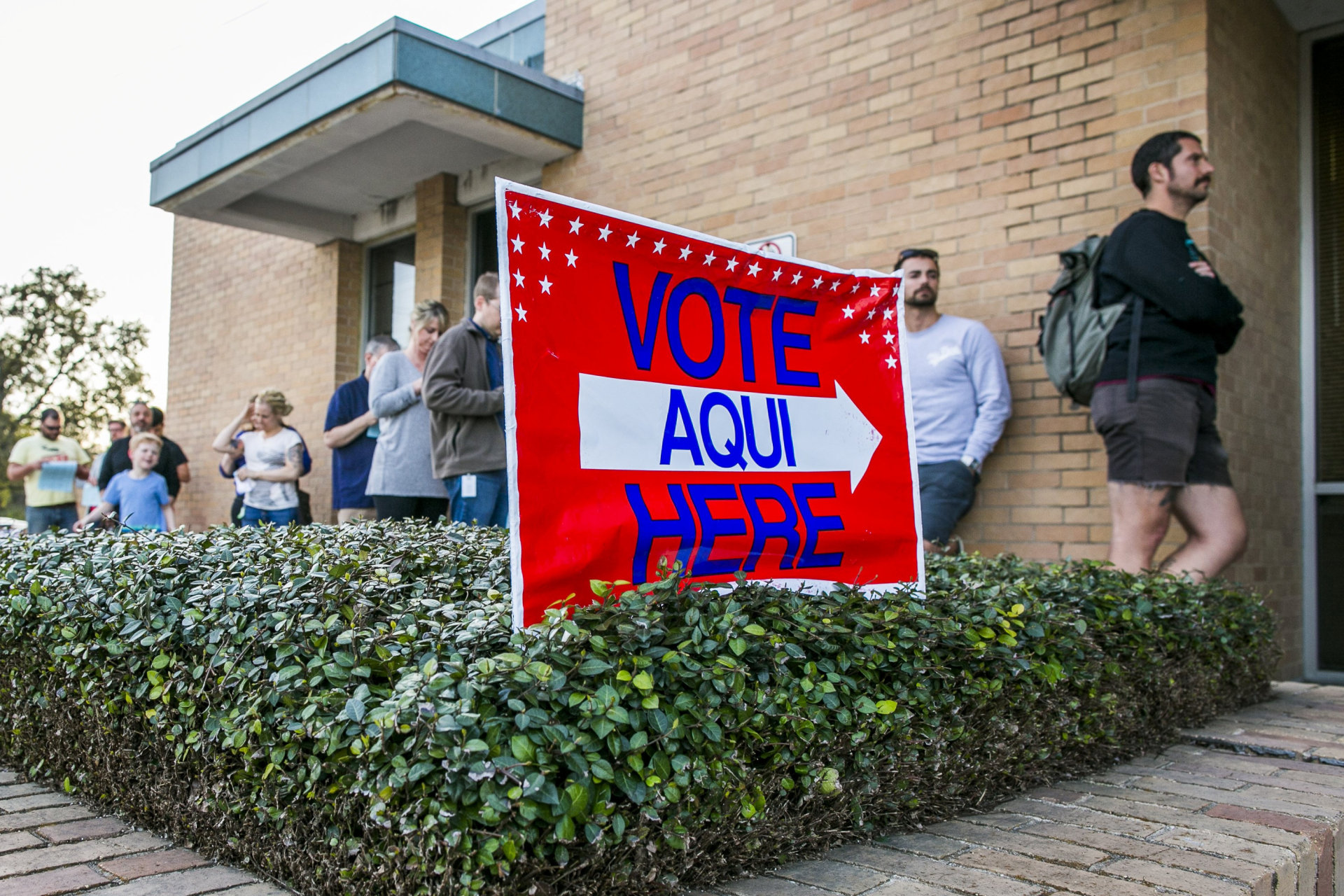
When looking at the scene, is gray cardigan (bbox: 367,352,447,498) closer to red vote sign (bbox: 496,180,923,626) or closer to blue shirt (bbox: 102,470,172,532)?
blue shirt (bbox: 102,470,172,532)

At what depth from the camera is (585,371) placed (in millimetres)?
2449

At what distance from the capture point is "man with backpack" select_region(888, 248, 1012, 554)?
515 cm

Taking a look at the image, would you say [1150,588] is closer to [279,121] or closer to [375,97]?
[375,97]

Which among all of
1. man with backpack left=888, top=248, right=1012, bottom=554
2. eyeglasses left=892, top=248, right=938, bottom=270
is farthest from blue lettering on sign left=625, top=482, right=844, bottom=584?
eyeglasses left=892, top=248, right=938, bottom=270

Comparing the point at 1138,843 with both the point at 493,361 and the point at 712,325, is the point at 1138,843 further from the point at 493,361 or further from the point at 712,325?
the point at 493,361

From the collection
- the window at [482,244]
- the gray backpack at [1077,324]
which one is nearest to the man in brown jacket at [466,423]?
the gray backpack at [1077,324]

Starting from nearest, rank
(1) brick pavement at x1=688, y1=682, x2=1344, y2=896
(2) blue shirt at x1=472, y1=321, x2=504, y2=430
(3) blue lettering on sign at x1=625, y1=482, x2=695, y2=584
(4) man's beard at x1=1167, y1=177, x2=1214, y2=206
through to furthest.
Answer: (1) brick pavement at x1=688, y1=682, x2=1344, y2=896
(3) blue lettering on sign at x1=625, y1=482, x2=695, y2=584
(4) man's beard at x1=1167, y1=177, x2=1214, y2=206
(2) blue shirt at x1=472, y1=321, x2=504, y2=430

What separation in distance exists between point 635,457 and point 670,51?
17.5ft

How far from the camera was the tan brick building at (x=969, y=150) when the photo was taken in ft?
16.8

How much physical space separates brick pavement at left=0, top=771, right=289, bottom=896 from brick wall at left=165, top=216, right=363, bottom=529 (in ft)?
21.2

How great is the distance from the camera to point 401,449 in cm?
567

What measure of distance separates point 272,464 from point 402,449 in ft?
6.24

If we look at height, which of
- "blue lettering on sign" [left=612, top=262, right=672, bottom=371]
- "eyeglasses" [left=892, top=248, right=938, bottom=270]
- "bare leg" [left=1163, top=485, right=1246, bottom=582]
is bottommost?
"bare leg" [left=1163, top=485, right=1246, bottom=582]

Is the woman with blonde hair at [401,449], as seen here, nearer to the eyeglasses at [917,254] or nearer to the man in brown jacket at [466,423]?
the man in brown jacket at [466,423]
